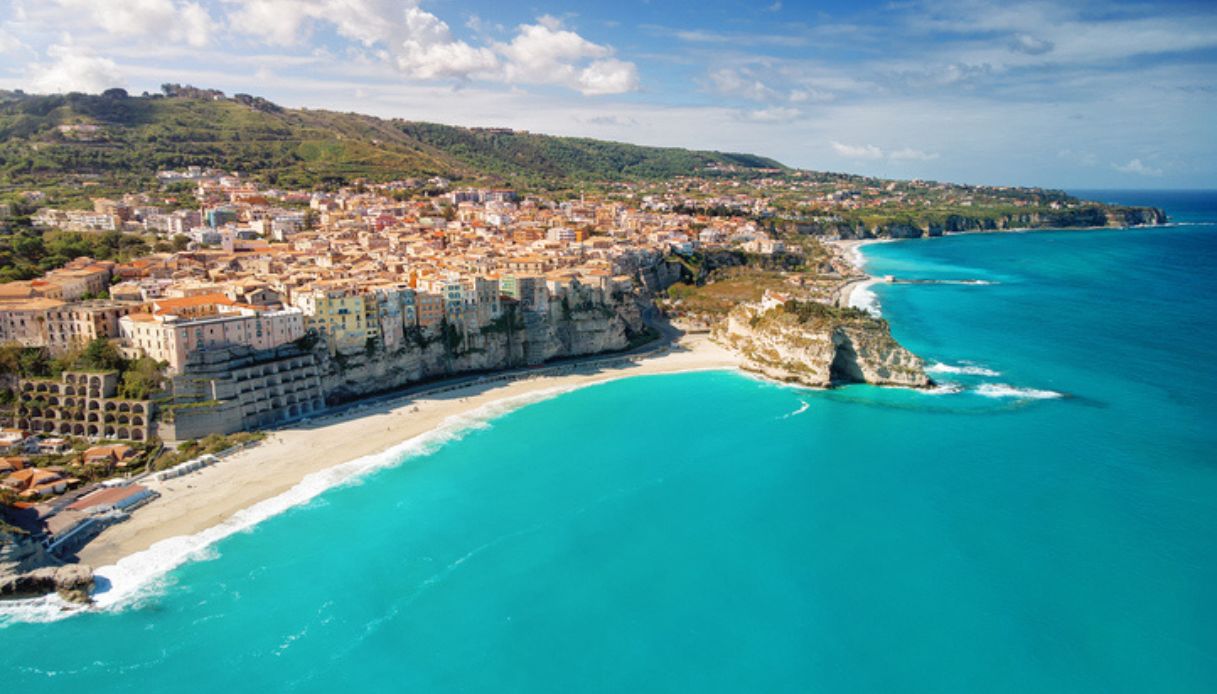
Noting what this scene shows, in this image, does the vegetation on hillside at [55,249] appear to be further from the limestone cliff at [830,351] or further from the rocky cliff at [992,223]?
the rocky cliff at [992,223]

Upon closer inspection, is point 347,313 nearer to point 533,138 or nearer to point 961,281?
point 961,281

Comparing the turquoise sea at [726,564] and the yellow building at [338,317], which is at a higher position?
the yellow building at [338,317]

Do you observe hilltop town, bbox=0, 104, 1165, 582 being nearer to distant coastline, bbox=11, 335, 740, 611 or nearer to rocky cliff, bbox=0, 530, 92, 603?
rocky cliff, bbox=0, 530, 92, 603

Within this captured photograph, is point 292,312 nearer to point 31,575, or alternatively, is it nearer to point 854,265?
point 31,575

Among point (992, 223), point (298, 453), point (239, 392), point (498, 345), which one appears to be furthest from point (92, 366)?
point (992, 223)

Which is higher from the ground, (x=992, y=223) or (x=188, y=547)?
(x=992, y=223)

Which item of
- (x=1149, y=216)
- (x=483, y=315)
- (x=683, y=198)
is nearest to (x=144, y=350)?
(x=483, y=315)

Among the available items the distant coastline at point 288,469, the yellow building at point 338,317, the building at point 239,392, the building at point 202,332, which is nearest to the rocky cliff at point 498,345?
the yellow building at point 338,317
